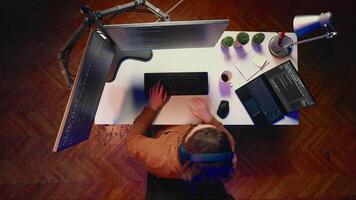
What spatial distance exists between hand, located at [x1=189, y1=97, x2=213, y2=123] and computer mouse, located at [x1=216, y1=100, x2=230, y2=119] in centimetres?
6

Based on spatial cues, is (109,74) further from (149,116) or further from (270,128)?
(270,128)

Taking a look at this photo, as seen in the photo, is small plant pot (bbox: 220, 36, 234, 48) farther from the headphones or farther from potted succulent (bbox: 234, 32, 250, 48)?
the headphones

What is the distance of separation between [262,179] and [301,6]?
A: 1.44 m

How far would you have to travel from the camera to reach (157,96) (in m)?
1.67

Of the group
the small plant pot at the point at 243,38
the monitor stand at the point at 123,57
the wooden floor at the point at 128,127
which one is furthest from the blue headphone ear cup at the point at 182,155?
the wooden floor at the point at 128,127

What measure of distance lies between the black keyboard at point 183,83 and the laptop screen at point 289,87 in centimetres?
35

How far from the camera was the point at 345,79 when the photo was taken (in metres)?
2.52

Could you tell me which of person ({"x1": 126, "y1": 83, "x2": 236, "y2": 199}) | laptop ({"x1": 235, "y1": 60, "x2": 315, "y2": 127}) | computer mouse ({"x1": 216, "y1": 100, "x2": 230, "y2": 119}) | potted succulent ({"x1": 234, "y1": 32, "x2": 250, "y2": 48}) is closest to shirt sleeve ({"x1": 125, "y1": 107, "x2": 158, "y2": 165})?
person ({"x1": 126, "y1": 83, "x2": 236, "y2": 199})

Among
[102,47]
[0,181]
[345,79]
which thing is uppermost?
[102,47]

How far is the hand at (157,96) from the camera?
1.66 metres

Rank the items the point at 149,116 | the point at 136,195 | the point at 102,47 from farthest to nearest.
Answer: the point at 136,195
the point at 149,116
the point at 102,47

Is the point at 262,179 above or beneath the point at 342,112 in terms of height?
beneath

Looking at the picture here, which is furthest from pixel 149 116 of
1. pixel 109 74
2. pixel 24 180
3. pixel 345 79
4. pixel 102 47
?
pixel 345 79

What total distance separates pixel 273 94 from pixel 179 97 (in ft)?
1.68
